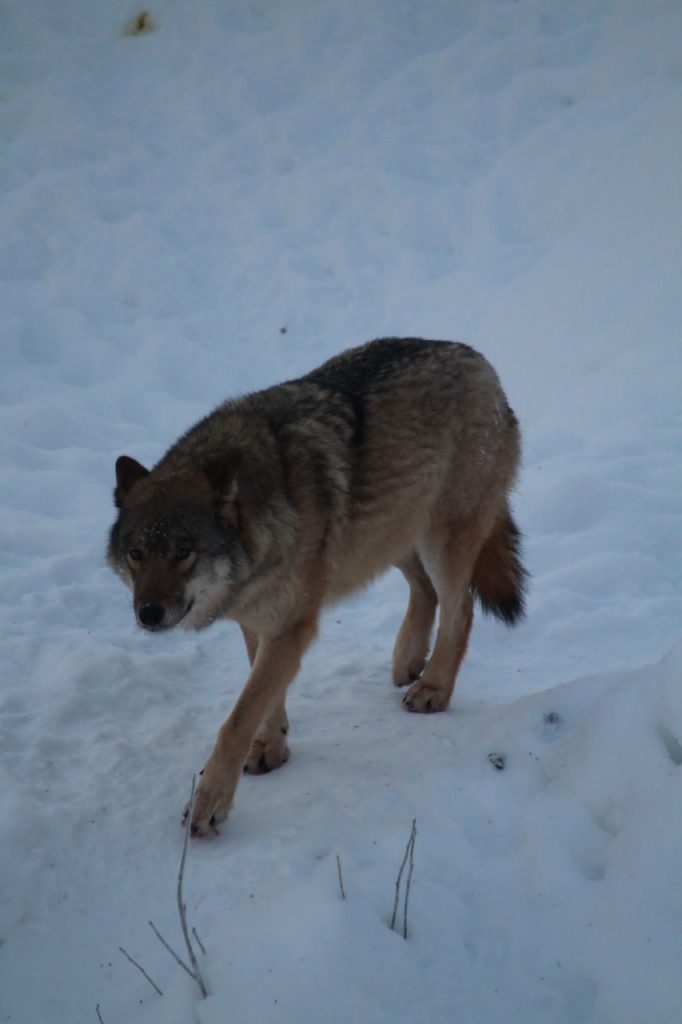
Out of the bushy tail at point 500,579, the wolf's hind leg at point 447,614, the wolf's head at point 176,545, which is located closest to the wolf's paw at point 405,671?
the wolf's hind leg at point 447,614

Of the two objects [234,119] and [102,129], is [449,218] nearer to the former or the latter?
[234,119]

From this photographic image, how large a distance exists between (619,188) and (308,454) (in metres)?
6.56

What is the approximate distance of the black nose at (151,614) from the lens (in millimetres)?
3188

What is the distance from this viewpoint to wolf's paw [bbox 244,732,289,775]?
12.2 ft

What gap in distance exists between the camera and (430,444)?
421cm

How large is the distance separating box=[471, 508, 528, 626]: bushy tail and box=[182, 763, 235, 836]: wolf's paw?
1.92 metres

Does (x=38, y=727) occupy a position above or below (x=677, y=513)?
above

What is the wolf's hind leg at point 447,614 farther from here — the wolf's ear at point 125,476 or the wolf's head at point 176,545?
the wolf's ear at point 125,476

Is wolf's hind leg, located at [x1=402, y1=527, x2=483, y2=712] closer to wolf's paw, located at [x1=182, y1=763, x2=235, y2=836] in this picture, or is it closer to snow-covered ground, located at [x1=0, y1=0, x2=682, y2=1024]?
snow-covered ground, located at [x1=0, y1=0, x2=682, y2=1024]

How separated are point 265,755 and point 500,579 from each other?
5.33 ft

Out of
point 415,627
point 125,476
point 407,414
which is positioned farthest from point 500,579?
point 125,476

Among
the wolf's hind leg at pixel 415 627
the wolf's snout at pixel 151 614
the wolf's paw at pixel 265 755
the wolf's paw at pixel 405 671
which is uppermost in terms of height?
the wolf's snout at pixel 151 614

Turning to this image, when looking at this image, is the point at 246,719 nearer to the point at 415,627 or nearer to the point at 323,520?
the point at 323,520

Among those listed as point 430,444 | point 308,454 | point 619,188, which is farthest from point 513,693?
point 619,188
